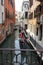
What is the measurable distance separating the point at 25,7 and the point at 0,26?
27.7 metres

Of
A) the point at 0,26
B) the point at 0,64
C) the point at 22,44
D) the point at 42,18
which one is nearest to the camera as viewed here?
the point at 0,64

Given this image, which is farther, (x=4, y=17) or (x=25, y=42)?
(x=4, y=17)

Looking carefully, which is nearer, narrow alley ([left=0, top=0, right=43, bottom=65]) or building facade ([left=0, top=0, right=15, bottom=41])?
narrow alley ([left=0, top=0, right=43, bottom=65])

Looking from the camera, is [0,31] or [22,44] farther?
[0,31]

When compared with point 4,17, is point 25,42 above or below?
below

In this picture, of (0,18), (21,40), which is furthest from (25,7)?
(21,40)

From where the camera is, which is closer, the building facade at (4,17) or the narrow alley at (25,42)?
the narrow alley at (25,42)

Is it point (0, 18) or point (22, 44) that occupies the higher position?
point (0, 18)

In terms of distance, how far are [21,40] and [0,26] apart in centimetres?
420

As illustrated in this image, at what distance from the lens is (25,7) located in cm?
5203

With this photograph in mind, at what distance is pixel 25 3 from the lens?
52.7 metres

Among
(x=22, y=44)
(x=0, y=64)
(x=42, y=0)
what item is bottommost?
(x=22, y=44)

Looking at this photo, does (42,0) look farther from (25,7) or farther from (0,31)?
(25,7)

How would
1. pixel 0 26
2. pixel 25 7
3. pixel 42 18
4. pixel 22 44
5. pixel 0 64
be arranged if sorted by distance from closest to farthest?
Answer: pixel 0 64
pixel 42 18
pixel 22 44
pixel 0 26
pixel 25 7
